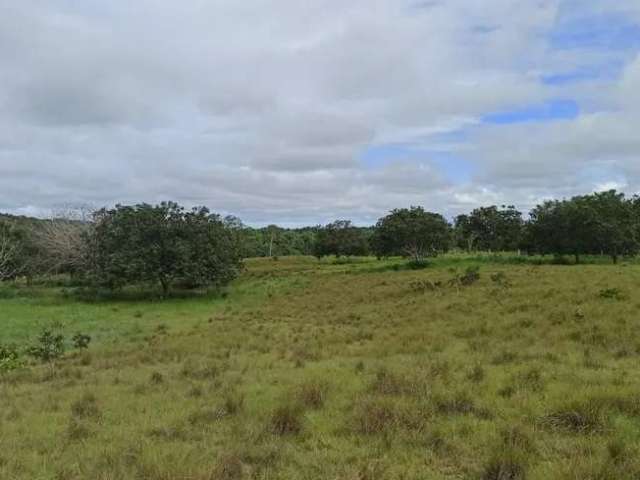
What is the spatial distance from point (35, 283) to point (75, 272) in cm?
1083

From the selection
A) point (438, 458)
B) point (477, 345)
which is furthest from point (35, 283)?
point (438, 458)

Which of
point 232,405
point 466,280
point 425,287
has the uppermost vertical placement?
point 466,280

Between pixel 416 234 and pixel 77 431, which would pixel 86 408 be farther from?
pixel 416 234

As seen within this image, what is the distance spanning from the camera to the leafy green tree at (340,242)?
106375 mm

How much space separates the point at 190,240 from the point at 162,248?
2578 mm

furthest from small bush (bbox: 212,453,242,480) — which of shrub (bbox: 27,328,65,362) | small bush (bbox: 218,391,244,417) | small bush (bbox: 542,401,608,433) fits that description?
shrub (bbox: 27,328,65,362)

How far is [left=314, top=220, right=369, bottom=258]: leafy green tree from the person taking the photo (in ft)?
349

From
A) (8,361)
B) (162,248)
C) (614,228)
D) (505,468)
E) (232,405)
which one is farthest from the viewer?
(614,228)

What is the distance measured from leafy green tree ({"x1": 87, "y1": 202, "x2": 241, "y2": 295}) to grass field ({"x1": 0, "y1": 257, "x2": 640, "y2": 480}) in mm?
23599

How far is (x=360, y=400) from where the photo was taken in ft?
30.2

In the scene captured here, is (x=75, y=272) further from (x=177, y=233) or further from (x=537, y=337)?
(x=537, y=337)

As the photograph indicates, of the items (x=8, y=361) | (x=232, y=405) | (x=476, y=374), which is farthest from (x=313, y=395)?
(x=8, y=361)

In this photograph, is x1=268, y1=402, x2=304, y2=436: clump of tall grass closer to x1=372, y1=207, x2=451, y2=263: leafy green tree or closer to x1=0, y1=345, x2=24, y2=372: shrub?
x1=0, y1=345, x2=24, y2=372: shrub

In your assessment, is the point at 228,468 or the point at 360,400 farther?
the point at 360,400
